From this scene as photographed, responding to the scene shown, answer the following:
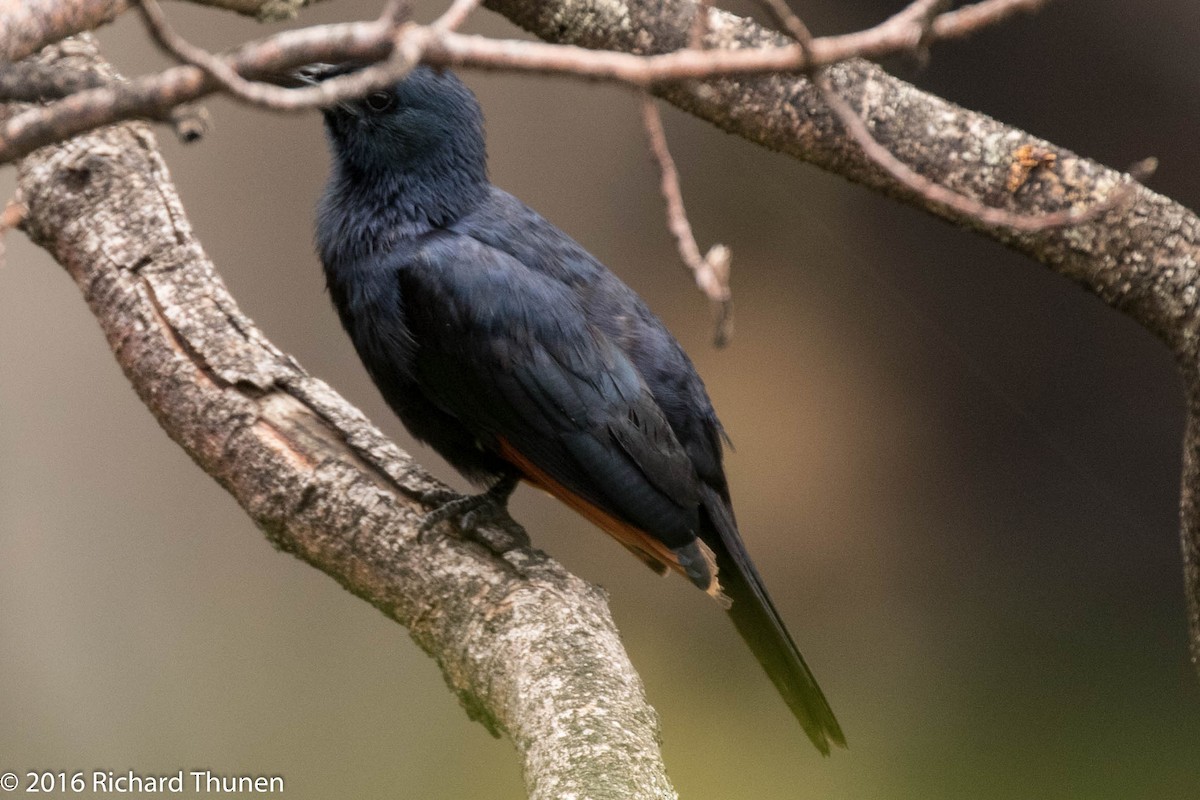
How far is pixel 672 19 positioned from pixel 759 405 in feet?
6.16

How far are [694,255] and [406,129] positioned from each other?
4.08 ft

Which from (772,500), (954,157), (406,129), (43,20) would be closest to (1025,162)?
(954,157)

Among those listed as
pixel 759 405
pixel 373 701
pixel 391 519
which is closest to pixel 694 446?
pixel 391 519

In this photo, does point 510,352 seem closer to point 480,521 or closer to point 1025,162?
point 480,521

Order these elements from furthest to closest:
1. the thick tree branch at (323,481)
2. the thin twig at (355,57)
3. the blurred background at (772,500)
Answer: the blurred background at (772,500)
the thick tree branch at (323,481)
the thin twig at (355,57)

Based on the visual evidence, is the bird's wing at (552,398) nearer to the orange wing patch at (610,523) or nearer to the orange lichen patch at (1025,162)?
the orange wing patch at (610,523)

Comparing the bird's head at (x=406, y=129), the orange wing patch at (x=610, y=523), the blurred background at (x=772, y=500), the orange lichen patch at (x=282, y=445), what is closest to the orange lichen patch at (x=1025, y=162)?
the orange wing patch at (x=610, y=523)

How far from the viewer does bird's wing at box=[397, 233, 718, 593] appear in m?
1.70

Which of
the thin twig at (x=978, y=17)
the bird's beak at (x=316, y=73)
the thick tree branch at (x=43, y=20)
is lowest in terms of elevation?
the thin twig at (x=978, y=17)

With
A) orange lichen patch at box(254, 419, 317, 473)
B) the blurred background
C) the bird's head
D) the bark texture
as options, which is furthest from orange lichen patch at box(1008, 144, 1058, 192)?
the blurred background

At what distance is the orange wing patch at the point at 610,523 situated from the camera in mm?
1709

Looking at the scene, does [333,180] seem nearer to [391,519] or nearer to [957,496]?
[391,519]

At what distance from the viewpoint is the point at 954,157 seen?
1749mm

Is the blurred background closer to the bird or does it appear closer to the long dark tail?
the bird
